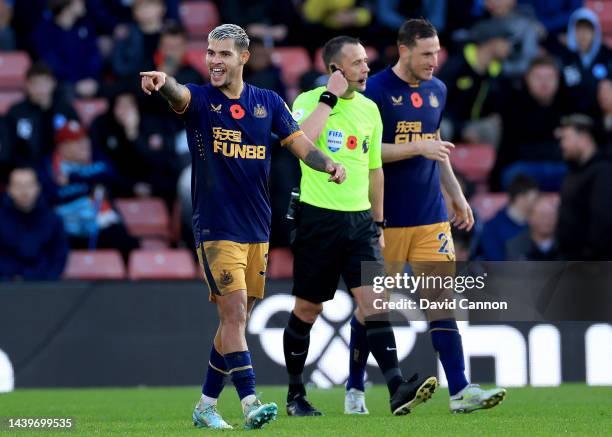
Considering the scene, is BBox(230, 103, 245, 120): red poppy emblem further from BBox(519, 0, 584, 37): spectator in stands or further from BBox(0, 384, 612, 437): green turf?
BBox(519, 0, 584, 37): spectator in stands

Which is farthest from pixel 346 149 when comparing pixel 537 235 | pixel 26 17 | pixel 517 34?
pixel 26 17

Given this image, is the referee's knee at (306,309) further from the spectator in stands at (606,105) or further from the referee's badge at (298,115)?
the spectator in stands at (606,105)

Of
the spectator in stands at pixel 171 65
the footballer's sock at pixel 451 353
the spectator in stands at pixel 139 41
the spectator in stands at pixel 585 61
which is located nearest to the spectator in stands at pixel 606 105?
the spectator in stands at pixel 585 61

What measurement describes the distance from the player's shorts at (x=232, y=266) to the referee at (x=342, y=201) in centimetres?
82

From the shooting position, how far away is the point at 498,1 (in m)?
16.5

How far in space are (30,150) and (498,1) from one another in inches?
231

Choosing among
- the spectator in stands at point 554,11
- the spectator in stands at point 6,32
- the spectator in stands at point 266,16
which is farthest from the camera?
the spectator in stands at point 554,11

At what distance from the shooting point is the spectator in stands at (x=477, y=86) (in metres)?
15.9

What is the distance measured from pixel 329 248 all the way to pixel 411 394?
117 cm

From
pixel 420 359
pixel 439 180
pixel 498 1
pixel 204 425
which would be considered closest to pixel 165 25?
pixel 498 1

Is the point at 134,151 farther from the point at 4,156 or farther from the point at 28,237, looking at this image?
the point at 28,237

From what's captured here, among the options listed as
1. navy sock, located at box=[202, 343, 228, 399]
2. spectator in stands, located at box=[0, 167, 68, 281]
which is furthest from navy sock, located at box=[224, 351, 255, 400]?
spectator in stands, located at box=[0, 167, 68, 281]

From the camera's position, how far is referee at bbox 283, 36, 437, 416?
914 cm

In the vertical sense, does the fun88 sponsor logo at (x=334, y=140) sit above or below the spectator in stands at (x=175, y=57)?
below
